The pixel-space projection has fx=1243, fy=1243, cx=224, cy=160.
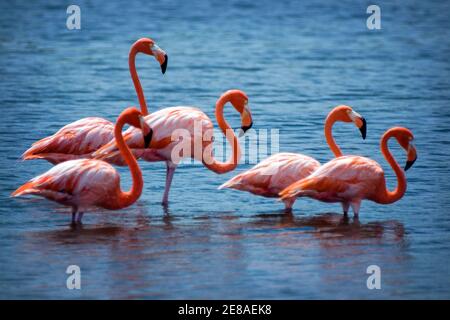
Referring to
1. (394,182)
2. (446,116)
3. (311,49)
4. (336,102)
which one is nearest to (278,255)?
(394,182)

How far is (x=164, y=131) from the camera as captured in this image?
11.5 m

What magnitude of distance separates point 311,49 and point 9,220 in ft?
44.7

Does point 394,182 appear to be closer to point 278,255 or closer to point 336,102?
point 278,255

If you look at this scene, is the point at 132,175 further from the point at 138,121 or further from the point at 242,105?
the point at 242,105

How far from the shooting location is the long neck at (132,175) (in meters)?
10.6

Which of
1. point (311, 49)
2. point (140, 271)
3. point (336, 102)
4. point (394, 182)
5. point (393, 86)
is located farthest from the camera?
point (311, 49)

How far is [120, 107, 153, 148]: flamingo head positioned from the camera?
420 inches

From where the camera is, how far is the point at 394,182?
12344 mm

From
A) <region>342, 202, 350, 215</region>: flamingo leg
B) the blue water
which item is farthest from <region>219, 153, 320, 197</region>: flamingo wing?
<region>342, 202, 350, 215</region>: flamingo leg

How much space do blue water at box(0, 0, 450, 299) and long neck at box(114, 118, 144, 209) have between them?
256 mm

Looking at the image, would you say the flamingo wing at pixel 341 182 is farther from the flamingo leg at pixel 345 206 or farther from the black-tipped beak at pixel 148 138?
the black-tipped beak at pixel 148 138

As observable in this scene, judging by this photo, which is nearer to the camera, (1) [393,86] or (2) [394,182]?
(2) [394,182]

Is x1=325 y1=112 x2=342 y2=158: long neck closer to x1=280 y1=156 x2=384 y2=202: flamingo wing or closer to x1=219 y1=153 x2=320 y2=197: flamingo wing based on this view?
x1=219 y1=153 x2=320 y2=197: flamingo wing

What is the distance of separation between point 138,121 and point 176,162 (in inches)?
39.0
